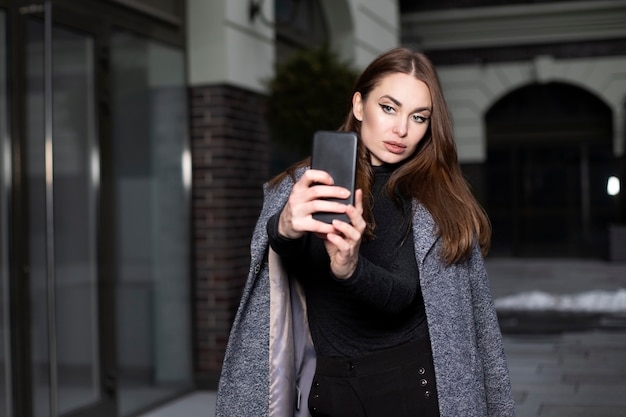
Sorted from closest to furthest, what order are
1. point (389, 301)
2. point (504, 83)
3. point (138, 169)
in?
point (389, 301) < point (138, 169) < point (504, 83)

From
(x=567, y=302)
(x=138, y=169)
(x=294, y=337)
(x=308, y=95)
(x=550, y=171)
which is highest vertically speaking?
(x=308, y=95)

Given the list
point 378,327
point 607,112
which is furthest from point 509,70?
point 378,327

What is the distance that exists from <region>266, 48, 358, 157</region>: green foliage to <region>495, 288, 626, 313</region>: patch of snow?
5.59 metres

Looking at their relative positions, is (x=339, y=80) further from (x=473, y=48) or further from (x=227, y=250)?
(x=473, y=48)

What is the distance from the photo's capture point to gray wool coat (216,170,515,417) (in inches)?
86.5

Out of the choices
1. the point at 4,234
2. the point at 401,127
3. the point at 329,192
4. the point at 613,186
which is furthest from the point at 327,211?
the point at 613,186

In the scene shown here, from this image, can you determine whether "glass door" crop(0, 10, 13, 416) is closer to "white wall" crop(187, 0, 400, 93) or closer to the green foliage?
"white wall" crop(187, 0, 400, 93)

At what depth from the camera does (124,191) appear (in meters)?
6.45

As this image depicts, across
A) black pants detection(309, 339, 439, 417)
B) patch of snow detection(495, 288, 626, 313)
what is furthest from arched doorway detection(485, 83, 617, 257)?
black pants detection(309, 339, 439, 417)

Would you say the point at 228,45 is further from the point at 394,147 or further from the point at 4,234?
the point at 394,147

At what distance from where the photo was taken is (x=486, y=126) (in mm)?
19875

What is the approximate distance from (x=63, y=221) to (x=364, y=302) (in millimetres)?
3981

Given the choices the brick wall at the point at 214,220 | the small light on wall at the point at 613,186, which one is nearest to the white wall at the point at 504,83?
the small light on wall at the point at 613,186

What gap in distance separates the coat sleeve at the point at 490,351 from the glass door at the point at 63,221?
132 inches
